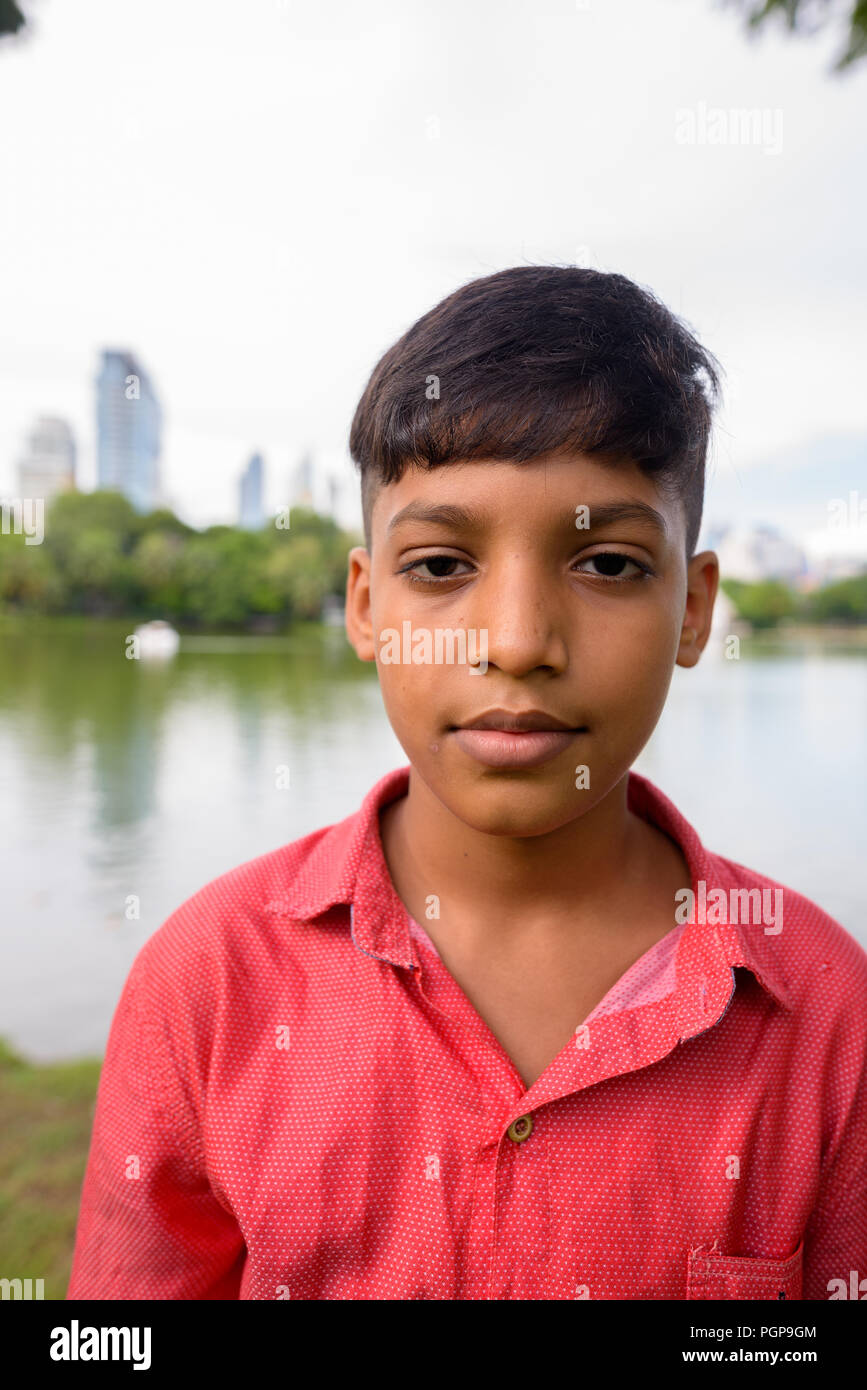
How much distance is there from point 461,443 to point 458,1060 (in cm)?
82

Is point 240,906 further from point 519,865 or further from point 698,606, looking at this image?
point 698,606

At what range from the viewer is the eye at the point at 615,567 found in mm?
1262

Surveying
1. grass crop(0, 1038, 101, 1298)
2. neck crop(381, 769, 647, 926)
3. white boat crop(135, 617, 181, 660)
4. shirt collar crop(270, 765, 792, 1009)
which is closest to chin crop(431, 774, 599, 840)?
neck crop(381, 769, 647, 926)

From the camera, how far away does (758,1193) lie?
4.31 feet

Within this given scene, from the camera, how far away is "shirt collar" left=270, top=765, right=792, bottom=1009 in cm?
137

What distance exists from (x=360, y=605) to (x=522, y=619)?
1.41ft

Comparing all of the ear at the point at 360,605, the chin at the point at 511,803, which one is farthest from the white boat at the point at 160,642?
the chin at the point at 511,803

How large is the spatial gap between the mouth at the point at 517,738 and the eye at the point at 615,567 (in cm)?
21

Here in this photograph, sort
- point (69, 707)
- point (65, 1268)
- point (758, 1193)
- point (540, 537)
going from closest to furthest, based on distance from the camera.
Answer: point (540, 537), point (758, 1193), point (65, 1268), point (69, 707)

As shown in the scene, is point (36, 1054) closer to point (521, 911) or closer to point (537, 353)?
point (521, 911)

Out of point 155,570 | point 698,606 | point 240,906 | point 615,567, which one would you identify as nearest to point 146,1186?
point 240,906

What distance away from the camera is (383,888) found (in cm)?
145

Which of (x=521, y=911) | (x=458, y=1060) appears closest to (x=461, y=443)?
(x=521, y=911)

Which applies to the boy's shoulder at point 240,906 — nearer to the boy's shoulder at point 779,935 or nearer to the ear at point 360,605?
the ear at point 360,605
